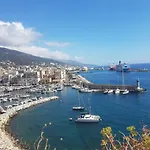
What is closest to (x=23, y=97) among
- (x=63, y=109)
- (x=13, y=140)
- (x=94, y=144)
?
(x=63, y=109)

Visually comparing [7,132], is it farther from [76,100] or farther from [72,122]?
[76,100]

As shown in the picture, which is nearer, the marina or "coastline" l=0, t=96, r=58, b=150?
"coastline" l=0, t=96, r=58, b=150

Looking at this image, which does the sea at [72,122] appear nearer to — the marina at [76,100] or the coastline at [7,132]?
the marina at [76,100]

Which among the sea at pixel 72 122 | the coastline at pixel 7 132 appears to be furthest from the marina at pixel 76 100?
the coastline at pixel 7 132

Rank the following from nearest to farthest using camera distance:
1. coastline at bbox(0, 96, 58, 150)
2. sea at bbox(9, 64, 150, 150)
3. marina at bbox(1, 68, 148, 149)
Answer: coastline at bbox(0, 96, 58, 150) → sea at bbox(9, 64, 150, 150) → marina at bbox(1, 68, 148, 149)

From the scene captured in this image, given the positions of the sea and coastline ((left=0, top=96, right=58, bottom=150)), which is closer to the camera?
coastline ((left=0, top=96, right=58, bottom=150))

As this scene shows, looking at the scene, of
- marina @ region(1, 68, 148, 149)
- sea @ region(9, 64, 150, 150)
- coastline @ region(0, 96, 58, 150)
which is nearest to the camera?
coastline @ region(0, 96, 58, 150)

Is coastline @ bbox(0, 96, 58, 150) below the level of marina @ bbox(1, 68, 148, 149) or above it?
below

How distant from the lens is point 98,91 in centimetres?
3766

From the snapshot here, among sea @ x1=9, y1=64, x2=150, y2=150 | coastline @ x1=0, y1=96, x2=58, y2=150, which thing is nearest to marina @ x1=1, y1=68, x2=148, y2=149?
sea @ x1=9, y1=64, x2=150, y2=150

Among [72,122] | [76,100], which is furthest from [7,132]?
[76,100]

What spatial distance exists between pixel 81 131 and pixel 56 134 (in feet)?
5.64

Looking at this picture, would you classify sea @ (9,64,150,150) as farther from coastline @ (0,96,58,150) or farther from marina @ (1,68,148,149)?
coastline @ (0,96,58,150)

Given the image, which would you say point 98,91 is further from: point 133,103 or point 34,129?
point 34,129
